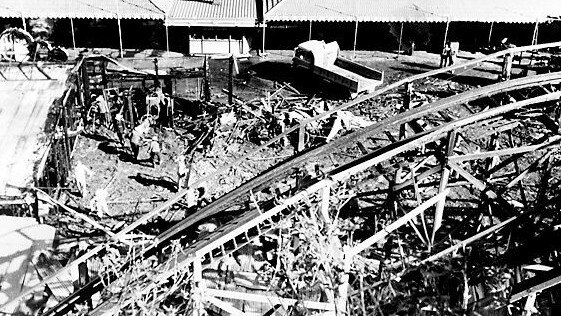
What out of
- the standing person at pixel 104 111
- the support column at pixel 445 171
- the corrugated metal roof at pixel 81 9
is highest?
the corrugated metal roof at pixel 81 9

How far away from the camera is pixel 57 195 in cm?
1745

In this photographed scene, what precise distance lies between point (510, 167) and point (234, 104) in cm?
1027

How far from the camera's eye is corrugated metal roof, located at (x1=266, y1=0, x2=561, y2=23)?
1232 inches

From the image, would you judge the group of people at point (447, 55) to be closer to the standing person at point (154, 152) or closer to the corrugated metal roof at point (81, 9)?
the corrugated metal roof at point (81, 9)

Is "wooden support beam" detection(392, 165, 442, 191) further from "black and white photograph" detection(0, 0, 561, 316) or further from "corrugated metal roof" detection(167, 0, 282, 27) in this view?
"corrugated metal roof" detection(167, 0, 282, 27)

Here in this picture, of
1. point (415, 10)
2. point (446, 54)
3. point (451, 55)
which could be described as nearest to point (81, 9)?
point (415, 10)

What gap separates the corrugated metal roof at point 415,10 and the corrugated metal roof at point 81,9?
594 cm

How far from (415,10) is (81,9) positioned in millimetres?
16150

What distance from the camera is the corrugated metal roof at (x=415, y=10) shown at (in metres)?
31.3

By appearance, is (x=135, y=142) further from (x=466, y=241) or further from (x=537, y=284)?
(x=537, y=284)

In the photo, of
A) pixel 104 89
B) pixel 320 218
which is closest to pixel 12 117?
pixel 104 89

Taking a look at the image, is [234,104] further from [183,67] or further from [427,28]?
[427,28]

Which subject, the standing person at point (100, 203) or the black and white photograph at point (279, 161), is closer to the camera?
the black and white photograph at point (279, 161)

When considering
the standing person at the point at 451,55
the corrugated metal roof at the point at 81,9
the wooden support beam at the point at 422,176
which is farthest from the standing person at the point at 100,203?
the standing person at the point at 451,55
